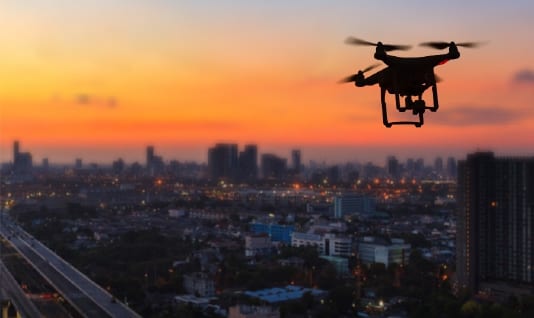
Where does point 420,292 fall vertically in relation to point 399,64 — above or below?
below

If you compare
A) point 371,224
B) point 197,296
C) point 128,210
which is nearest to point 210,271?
point 197,296

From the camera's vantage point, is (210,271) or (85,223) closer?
(210,271)

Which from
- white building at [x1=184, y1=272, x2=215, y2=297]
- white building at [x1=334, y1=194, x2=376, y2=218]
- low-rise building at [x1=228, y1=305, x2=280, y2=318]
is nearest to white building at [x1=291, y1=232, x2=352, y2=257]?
white building at [x1=184, y1=272, x2=215, y2=297]

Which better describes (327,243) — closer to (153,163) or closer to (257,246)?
(257,246)

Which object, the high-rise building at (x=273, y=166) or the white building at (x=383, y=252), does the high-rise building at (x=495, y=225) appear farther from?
the high-rise building at (x=273, y=166)

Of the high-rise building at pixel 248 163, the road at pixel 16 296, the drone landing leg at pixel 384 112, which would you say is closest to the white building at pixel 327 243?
the road at pixel 16 296

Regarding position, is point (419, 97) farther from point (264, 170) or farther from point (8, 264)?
point (264, 170)
